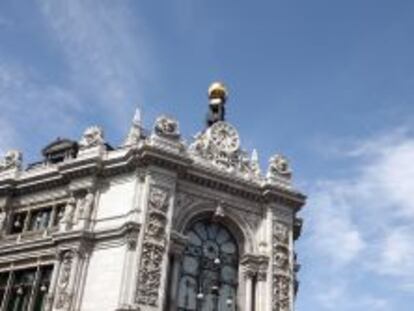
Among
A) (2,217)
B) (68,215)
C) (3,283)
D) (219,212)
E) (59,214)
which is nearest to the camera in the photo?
(68,215)

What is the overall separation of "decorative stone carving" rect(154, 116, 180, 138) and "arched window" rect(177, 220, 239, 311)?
4.96 m

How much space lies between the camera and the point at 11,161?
141 ft

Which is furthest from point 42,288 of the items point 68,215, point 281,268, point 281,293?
point 281,268

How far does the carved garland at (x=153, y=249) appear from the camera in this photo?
113 ft

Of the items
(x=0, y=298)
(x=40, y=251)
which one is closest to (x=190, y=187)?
(x=40, y=251)

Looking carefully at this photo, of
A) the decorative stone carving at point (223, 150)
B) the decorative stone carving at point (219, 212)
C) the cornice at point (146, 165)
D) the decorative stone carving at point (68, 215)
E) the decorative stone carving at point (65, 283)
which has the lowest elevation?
the decorative stone carving at point (65, 283)

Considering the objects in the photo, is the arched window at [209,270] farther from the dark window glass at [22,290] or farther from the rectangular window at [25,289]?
the dark window glass at [22,290]

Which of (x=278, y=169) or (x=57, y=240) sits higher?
(x=278, y=169)

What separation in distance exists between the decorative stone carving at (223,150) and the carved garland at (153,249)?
13.6 ft

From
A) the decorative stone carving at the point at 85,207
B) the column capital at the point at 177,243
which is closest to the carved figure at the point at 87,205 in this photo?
the decorative stone carving at the point at 85,207

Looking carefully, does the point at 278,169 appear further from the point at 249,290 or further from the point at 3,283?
the point at 3,283

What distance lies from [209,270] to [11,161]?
45.5 feet

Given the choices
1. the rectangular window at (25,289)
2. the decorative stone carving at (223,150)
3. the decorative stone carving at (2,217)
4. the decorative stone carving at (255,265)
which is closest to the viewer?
the rectangular window at (25,289)

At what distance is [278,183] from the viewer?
134 ft
